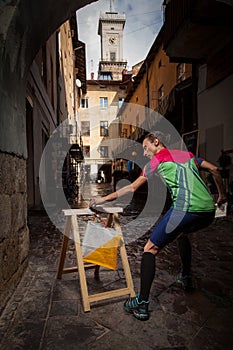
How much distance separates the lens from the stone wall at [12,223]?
2625mm

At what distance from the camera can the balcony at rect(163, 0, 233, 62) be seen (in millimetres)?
7422

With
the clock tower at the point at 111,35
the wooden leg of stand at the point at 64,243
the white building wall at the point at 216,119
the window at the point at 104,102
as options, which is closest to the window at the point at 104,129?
the window at the point at 104,102

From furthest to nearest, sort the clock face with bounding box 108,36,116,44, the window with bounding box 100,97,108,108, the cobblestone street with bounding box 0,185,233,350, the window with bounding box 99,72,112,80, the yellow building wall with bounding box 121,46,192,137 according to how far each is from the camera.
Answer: the clock face with bounding box 108,36,116,44
the window with bounding box 99,72,112,80
the window with bounding box 100,97,108,108
the yellow building wall with bounding box 121,46,192,137
the cobblestone street with bounding box 0,185,233,350

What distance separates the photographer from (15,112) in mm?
3129

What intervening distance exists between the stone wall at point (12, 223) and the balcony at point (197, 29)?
6.39 meters

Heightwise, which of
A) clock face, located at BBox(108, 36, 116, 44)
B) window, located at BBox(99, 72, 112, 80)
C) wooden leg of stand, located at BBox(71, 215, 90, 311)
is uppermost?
clock face, located at BBox(108, 36, 116, 44)

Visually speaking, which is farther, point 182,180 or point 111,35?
point 111,35

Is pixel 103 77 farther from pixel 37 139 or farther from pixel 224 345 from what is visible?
pixel 224 345

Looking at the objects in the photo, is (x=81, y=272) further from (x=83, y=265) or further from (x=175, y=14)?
(x=175, y=14)

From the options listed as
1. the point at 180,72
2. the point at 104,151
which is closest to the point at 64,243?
the point at 180,72

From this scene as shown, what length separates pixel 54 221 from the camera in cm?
691

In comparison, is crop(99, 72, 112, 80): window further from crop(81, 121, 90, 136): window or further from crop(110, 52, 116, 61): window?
crop(81, 121, 90, 136): window

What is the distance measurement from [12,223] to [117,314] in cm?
142

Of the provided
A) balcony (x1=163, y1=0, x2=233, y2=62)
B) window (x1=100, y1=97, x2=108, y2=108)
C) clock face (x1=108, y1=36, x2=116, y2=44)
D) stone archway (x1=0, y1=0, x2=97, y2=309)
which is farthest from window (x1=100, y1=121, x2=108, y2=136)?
stone archway (x1=0, y1=0, x2=97, y2=309)
